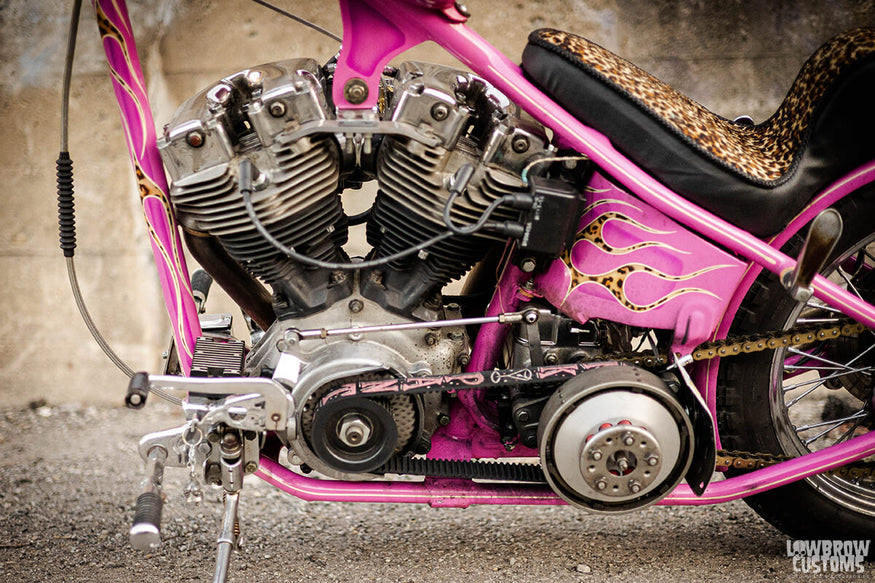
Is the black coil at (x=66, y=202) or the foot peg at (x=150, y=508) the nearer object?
the foot peg at (x=150, y=508)

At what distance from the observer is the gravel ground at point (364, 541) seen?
238cm

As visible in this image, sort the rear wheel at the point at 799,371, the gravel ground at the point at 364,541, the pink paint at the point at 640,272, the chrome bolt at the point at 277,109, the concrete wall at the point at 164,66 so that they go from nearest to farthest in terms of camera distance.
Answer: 1. the chrome bolt at the point at 277,109
2. the pink paint at the point at 640,272
3. the rear wheel at the point at 799,371
4. the gravel ground at the point at 364,541
5. the concrete wall at the point at 164,66

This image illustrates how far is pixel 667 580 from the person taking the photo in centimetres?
233

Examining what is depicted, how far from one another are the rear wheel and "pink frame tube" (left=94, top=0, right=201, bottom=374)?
5.18 ft

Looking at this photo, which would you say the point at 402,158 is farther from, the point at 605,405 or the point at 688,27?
the point at 688,27

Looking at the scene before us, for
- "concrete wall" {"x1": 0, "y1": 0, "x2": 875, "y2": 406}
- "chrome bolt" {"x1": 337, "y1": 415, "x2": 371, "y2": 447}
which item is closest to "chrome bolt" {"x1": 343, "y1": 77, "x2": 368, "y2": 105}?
"chrome bolt" {"x1": 337, "y1": 415, "x2": 371, "y2": 447}

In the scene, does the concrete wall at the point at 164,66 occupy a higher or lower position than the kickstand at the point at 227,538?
higher

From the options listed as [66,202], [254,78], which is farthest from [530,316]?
[66,202]

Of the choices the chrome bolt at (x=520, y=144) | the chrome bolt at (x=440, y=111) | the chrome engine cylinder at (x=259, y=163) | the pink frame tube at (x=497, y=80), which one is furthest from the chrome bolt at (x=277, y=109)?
the chrome bolt at (x=520, y=144)

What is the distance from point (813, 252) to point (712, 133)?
17.6 inches

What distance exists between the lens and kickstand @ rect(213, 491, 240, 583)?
195cm

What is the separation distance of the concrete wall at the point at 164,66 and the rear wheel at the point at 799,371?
1.46 metres

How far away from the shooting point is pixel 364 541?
259 centimetres

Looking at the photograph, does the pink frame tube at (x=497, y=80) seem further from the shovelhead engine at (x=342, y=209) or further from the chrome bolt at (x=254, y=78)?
the chrome bolt at (x=254, y=78)
